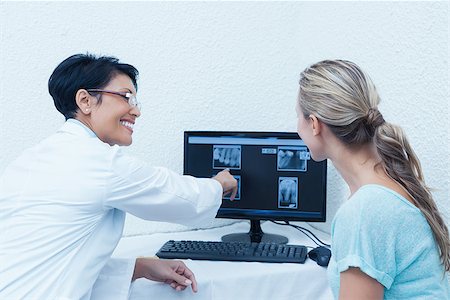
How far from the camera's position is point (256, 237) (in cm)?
190

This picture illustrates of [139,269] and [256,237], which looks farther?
[256,237]

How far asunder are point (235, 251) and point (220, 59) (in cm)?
85

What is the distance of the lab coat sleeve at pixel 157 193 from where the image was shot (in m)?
1.30

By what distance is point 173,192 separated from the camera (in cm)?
140

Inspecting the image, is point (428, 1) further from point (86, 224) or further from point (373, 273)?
point (86, 224)

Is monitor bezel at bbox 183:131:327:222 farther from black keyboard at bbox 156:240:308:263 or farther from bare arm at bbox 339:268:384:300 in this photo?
bare arm at bbox 339:268:384:300

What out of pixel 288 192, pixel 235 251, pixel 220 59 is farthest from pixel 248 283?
pixel 220 59

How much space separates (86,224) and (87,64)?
507mm

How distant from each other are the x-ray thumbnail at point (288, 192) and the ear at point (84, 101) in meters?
0.77

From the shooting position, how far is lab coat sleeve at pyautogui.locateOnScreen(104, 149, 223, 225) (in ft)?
4.27

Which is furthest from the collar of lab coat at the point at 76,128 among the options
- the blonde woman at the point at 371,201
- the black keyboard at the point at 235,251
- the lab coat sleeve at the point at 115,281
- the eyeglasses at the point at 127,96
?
the blonde woman at the point at 371,201

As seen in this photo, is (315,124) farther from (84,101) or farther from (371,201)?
(84,101)

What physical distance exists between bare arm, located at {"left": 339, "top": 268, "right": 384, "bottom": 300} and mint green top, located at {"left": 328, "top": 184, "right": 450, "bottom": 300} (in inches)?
0.6

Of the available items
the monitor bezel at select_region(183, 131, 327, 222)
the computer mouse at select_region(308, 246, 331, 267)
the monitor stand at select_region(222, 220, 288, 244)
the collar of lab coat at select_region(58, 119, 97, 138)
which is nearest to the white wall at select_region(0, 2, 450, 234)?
the monitor bezel at select_region(183, 131, 327, 222)
